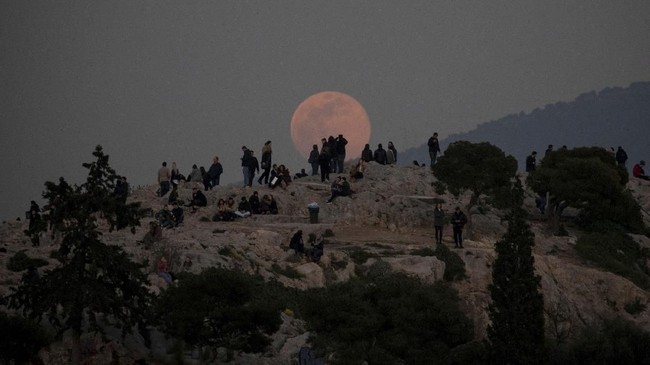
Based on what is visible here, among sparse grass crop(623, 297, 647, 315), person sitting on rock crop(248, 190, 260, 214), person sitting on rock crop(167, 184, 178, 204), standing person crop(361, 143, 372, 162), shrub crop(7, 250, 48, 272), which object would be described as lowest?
sparse grass crop(623, 297, 647, 315)

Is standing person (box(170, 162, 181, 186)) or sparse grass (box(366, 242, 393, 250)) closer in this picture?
sparse grass (box(366, 242, 393, 250))

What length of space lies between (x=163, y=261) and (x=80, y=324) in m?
8.48

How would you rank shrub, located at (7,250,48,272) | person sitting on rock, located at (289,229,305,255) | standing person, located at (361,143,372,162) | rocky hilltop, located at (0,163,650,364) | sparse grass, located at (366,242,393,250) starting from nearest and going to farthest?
shrub, located at (7,250,48,272) → rocky hilltop, located at (0,163,650,364) → person sitting on rock, located at (289,229,305,255) → sparse grass, located at (366,242,393,250) → standing person, located at (361,143,372,162)

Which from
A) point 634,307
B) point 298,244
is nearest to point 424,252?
point 298,244

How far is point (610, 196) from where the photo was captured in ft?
201

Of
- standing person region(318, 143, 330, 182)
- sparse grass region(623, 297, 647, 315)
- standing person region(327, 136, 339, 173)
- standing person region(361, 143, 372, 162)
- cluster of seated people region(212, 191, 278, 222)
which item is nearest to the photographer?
sparse grass region(623, 297, 647, 315)

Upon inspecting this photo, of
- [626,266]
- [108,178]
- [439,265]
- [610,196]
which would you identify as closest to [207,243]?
[439,265]

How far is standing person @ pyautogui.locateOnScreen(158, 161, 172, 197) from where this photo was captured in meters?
56.5

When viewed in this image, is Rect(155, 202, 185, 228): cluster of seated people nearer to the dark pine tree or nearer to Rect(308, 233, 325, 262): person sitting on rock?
Rect(308, 233, 325, 262): person sitting on rock

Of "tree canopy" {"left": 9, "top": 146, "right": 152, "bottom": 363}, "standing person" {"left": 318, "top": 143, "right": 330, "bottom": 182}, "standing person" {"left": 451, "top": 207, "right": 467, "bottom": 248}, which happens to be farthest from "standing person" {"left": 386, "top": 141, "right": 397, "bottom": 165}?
"tree canopy" {"left": 9, "top": 146, "right": 152, "bottom": 363}

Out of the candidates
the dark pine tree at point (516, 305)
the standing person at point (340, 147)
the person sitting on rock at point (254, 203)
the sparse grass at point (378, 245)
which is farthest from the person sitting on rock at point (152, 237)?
the standing person at point (340, 147)

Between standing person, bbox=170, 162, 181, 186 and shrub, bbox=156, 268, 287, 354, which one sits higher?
standing person, bbox=170, 162, 181, 186

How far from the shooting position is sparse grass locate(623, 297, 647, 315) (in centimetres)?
4925

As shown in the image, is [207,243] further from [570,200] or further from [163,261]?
[570,200]
